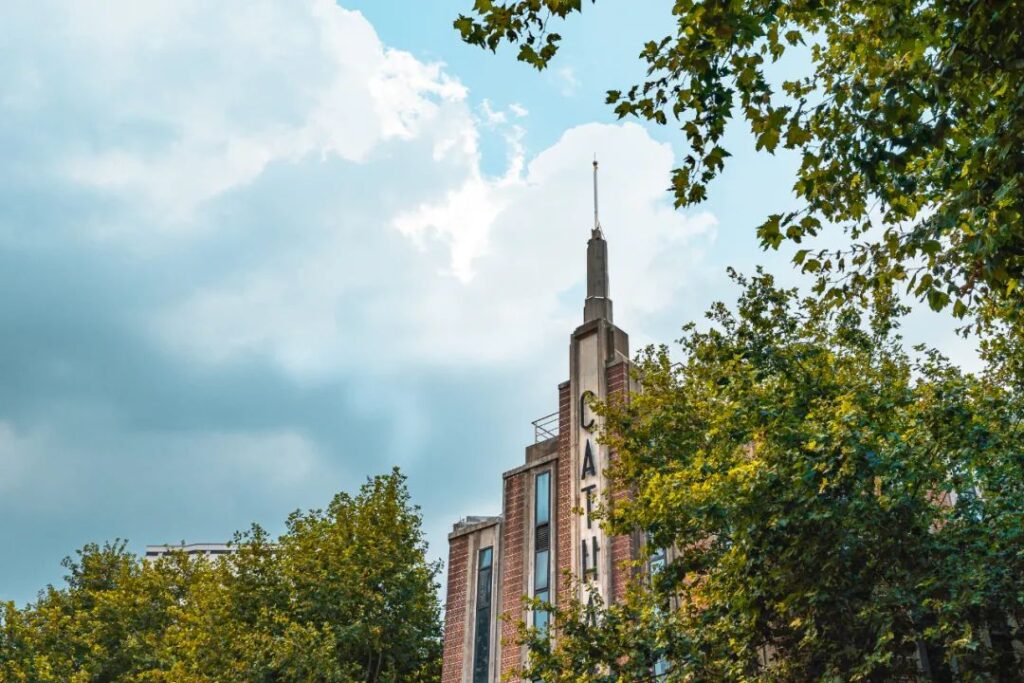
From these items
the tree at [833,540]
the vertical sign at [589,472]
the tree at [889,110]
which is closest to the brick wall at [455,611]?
the vertical sign at [589,472]

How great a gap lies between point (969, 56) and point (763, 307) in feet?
38.4

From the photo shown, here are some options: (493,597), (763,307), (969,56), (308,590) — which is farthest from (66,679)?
(969,56)

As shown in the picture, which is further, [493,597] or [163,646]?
[163,646]

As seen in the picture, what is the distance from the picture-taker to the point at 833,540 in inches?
675

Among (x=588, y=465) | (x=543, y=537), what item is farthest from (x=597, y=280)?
(x=543, y=537)

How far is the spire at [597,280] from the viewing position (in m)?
32.5

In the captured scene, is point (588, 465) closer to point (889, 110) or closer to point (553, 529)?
point (553, 529)

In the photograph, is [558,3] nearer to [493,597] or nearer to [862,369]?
[862,369]

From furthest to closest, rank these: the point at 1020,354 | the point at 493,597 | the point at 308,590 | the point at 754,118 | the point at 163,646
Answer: the point at 163,646, the point at 308,590, the point at 493,597, the point at 1020,354, the point at 754,118

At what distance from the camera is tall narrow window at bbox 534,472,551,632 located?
28984 millimetres

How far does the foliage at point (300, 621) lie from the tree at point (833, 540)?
14.0 metres

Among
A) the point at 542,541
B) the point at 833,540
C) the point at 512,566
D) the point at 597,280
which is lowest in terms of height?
the point at 833,540

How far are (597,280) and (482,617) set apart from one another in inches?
423

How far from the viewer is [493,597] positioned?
99.2ft
